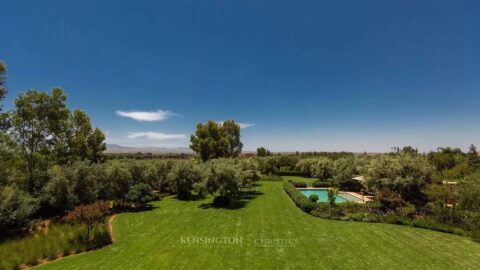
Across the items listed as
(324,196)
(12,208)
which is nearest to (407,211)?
(324,196)

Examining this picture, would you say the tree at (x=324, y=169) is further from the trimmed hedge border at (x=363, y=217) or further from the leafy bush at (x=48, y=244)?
the leafy bush at (x=48, y=244)

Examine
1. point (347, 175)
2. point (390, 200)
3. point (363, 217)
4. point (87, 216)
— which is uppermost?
point (347, 175)

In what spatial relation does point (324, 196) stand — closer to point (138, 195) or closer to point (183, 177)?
point (183, 177)

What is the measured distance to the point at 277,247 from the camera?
481 inches

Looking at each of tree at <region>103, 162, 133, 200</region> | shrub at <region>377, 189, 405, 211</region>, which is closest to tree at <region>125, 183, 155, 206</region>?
tree at <region>103, 162, 133, 200</region>

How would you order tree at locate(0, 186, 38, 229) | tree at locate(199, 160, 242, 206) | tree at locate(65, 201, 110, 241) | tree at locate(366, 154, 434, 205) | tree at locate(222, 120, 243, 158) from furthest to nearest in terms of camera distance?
tree at locate(222, 120, 243, 158)
tree at locate(199, 160, 242, 206)
tree at locate(366, 154, 434, 205)
tree at locate(0, 186, 38, 229)
tree at locate(65, 201, 110, 241)

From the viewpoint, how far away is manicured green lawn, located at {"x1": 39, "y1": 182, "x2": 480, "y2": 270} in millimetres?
10398

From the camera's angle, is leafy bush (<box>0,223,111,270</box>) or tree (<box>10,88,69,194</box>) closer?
leafy bush (<box>0,223,111,270</box>)

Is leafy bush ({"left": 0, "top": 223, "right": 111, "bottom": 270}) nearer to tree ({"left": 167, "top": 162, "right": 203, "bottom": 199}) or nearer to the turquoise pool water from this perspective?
tree ({"left": 167, "top": 162, "right": 203, "bottom": 199})

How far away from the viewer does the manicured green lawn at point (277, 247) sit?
1040 cm

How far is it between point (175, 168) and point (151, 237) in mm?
12383

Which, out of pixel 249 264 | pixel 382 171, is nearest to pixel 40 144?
pixel 249 264

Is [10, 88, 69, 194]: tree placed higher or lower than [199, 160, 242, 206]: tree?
higher

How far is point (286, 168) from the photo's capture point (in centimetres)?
5497
